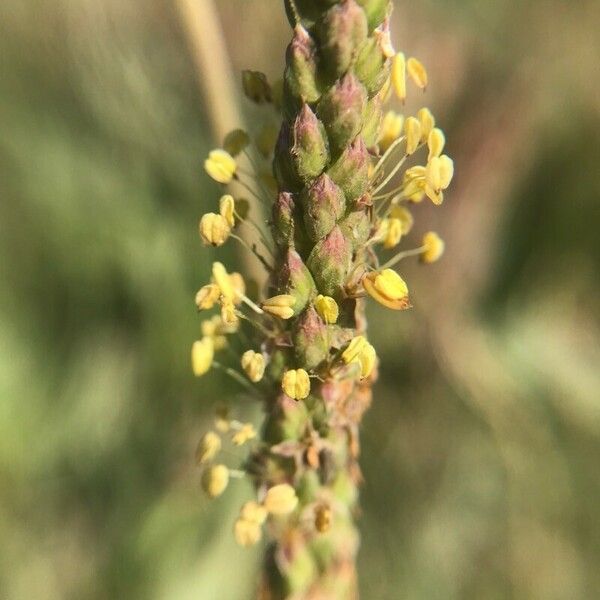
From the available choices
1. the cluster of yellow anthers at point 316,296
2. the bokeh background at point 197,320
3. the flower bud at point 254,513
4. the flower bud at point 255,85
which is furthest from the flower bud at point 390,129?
the bokeh background at point 197,320

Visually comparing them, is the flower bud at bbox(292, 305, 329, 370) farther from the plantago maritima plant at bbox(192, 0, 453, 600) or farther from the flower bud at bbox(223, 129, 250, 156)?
the flower bud at bbox(223, 129, 250, 156)

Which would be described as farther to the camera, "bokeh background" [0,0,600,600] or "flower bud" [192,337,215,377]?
"bokeh background" [0,0,600,600]

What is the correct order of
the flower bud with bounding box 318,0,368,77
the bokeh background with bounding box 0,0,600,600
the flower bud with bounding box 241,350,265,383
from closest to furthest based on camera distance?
the flower bud with bounding box 318,0,368,77, the flower bud with bounding box 241,350,265,383, the bokeh background with bounding box 0,0,600,600

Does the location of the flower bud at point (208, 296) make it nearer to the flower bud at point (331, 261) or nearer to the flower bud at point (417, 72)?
the flower bud at point (331, 261)

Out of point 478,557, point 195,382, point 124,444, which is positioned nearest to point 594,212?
point 478,557

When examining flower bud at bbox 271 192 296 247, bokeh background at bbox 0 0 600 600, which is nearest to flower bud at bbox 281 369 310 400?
flower bud at bbox 271 192 296 247

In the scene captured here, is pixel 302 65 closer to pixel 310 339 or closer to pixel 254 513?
pixel 310 339
